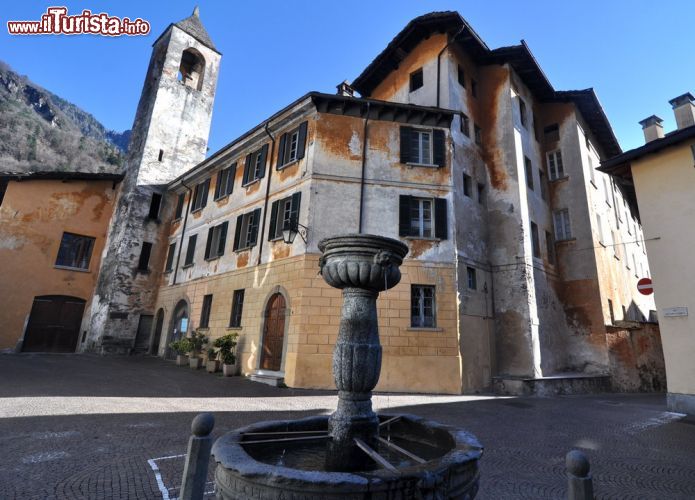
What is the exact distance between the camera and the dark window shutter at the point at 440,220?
41.8 feet

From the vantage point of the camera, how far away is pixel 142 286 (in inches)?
778

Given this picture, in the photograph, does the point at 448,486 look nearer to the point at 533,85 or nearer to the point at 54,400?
the point at 54,400

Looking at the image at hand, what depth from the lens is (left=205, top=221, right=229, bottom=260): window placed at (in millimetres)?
16562

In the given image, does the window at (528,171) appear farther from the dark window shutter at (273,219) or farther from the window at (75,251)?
the window at (75,251)

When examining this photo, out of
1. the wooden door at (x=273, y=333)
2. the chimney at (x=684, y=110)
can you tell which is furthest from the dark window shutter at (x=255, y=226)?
the chimney at (x=684, y=110)

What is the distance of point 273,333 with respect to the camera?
12.7 m

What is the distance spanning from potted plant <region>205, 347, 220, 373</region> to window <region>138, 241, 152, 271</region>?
28.6 ft

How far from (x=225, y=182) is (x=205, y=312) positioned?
6132mm

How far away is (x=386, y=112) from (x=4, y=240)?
18547mm

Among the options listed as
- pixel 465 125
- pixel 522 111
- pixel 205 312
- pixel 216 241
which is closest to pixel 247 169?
pixel 216 241

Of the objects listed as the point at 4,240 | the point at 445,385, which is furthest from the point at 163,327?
the point at 445,385

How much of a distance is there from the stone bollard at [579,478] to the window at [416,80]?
55.6ft

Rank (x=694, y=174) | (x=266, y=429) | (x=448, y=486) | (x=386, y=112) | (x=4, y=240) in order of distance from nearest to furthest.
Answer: (x=448, y=486), (x=266, y=429), (x=694, y=174), (x=386, y=112), (x=4, y=240)

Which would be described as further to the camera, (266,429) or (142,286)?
(142,286)
